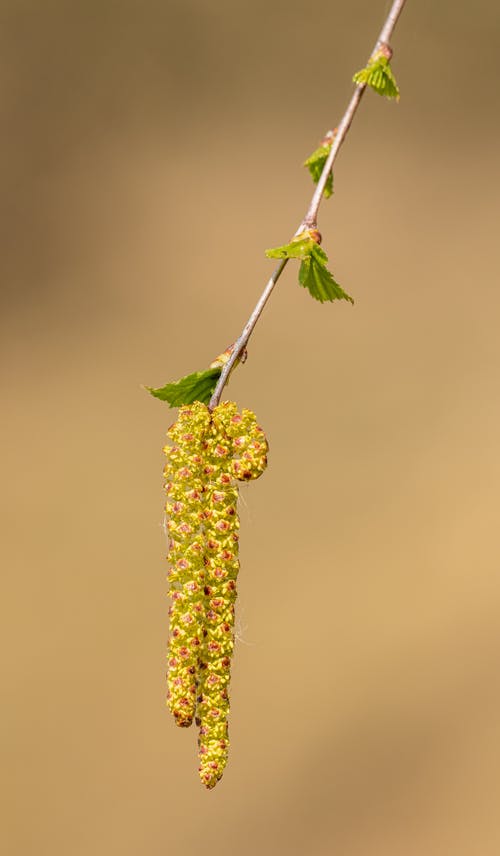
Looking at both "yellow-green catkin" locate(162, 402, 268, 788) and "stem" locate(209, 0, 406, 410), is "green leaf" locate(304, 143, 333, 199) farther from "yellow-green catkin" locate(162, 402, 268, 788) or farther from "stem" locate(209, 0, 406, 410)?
"yellow-green catkin" locate(162, 402, 268, 788)

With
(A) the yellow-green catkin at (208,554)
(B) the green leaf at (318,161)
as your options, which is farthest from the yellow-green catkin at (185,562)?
(B) the green leaf at (318,161)

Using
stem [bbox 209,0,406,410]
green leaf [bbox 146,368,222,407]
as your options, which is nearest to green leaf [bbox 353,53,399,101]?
stem [bbox 209,0,406,410]

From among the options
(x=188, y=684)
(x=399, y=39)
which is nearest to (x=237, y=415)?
(x=188, y=684)

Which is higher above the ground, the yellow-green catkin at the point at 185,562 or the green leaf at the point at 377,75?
the green leaf at the point at 377,75

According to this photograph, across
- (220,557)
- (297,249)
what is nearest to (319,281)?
(297,249)

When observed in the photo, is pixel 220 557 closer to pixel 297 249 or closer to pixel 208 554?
pixel 208 554

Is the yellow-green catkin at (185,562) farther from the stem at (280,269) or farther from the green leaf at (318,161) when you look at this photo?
the green leaf at (318,161)

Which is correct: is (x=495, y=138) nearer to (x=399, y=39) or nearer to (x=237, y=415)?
(x=399, y=39)
